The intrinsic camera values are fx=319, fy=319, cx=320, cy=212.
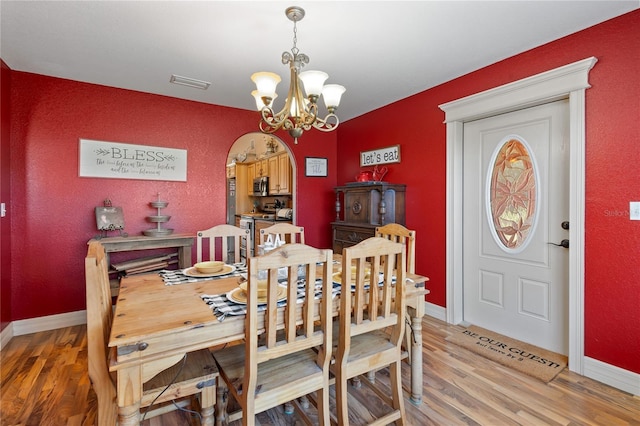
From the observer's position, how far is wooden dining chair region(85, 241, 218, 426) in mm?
1263

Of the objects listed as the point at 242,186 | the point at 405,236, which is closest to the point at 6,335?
the point at 405,236

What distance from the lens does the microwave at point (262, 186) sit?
6.31 meters

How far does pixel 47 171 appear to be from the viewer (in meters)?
3.03

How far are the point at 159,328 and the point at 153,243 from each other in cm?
217

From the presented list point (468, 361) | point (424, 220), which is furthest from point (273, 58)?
point (468, 361)

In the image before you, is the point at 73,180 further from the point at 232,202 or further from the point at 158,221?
the point at 232,202

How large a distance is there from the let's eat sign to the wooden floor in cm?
218

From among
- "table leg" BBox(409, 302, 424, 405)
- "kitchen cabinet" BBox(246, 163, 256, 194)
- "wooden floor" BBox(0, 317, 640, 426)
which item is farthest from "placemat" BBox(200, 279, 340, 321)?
"kitchen cabinet" BBox(246, 163, 256, 194)

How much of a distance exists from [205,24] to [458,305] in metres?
3.22

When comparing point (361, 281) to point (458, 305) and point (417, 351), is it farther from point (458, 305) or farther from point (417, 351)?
point (458, 305)

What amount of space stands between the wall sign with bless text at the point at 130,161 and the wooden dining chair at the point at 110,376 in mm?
2128

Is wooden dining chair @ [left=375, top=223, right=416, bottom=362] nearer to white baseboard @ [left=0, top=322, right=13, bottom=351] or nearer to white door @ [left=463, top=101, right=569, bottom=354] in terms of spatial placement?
white door @ [left=463, top=101, right=569, bottom=354]

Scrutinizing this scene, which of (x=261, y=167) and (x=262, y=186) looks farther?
(x=261, y=167)

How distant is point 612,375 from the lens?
2.10 meters
